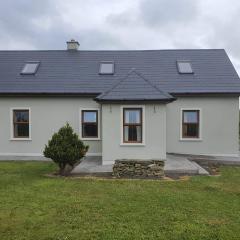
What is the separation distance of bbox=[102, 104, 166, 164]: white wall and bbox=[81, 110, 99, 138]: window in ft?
12.4

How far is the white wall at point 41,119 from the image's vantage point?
19.3 metres

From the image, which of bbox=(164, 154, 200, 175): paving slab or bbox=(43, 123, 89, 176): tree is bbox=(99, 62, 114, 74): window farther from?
bbox=(43, 123, 89, 176): tree

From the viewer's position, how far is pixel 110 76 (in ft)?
66.9

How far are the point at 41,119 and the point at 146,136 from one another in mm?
6681

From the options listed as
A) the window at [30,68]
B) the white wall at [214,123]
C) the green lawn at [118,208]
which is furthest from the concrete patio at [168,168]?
the window at [30,68]

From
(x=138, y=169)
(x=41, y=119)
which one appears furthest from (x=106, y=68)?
(x=138, y=169)

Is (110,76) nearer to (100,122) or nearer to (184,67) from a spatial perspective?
(100,122)

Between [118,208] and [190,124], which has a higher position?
[190,124]

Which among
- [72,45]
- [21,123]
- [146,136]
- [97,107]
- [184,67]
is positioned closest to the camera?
[146,136]

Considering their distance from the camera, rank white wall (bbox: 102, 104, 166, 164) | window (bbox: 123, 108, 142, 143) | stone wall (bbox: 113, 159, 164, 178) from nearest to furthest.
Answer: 1. stone wall (bbox: 113, 159, 164, 178)
2. white wall (bbox: 102, 104, 166, 164)
3. window (bbox: 123, 108, 142, 143)

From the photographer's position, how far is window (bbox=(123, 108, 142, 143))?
1551 centimetres

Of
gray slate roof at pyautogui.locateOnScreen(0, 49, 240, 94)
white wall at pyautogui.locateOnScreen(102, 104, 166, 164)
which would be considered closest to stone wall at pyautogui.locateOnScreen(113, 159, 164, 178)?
white wall at pyautogui.locateOnScreen(102, 104, 166, 164)

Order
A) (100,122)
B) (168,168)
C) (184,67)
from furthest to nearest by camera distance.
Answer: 1. (184,67)
2. (100,122)
3. (168,168)

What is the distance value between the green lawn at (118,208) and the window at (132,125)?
146 inches
